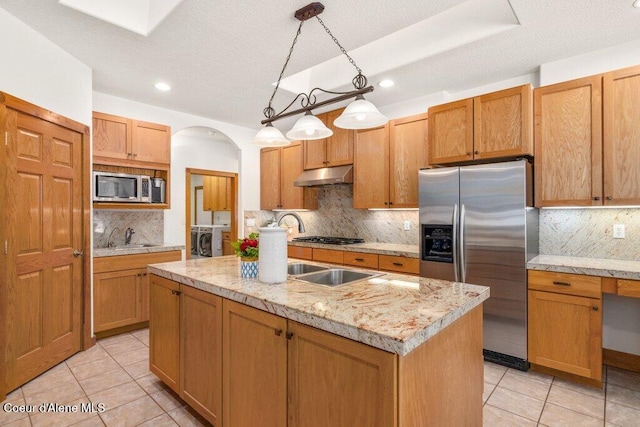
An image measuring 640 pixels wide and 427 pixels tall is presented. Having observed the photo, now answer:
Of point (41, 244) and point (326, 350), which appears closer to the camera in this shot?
point (326, 350)

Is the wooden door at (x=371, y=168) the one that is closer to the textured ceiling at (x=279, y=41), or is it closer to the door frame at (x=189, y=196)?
the textured ceiling at (x=279, y=41)

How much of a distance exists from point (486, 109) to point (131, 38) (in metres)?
2.97

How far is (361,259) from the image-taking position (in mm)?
3652

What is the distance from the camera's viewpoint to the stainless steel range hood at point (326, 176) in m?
4.03

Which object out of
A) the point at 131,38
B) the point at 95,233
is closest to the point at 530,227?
the point at 131,38

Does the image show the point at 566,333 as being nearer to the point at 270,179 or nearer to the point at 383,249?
the point at 383,249

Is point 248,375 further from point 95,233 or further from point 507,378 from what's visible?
point 95,233

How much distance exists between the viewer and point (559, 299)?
2482 mm

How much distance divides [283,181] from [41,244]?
2.97 metres

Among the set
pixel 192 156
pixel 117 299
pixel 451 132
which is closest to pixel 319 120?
pixel 451 132

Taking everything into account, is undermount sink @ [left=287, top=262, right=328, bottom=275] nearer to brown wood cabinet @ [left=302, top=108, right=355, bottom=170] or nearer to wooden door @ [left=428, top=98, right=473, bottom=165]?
wooden door @ [left=428, top=98, right=473, bottom=165]

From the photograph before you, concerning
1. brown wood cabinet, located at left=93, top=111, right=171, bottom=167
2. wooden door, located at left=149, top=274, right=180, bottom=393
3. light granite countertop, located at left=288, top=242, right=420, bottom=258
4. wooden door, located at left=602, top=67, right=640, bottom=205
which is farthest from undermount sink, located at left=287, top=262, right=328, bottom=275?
brown wood cabinet, located at left=93, top=111, right=171, bottom=167

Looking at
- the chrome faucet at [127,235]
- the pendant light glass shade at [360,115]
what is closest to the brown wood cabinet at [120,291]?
the chrome faucet at [127,235]

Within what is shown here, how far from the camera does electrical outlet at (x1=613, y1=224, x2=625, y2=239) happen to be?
107 inches
